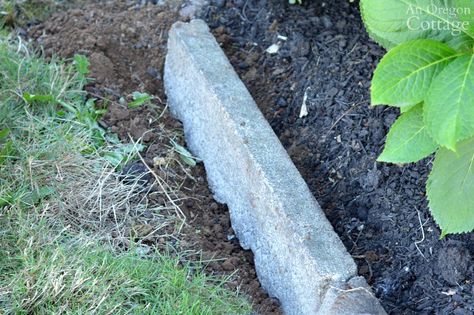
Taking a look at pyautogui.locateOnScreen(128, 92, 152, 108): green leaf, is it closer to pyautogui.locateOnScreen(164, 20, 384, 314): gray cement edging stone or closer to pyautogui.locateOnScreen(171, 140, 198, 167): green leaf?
pyautogui.locateOnScreen(164, 20, 384, 314): gray cement edging stone

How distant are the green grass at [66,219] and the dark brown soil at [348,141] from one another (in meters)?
0.53

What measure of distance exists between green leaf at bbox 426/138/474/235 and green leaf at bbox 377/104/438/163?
0.11m

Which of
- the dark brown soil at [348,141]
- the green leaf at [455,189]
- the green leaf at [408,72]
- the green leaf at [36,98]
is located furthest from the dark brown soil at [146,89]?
the green leaf at [408,72]

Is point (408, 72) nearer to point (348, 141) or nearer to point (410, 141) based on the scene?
point (410, 141)

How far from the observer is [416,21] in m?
2.36

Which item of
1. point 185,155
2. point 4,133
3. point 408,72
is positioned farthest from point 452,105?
point 4,133

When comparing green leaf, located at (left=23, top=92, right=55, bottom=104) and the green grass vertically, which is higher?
green leaf, located at (left=23, top=92, right=55, bottom=104)

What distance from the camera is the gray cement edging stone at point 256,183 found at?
268cm

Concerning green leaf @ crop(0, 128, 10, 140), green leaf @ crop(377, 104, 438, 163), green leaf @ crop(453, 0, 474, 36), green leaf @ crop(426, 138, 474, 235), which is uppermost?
green leaf @ crop(453, 0, 474, 36)

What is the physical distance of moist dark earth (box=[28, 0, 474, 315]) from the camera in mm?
2828

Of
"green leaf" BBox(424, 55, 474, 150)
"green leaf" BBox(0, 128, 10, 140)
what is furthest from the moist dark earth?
"green leaf" BBox(424, 55, 474, 150)

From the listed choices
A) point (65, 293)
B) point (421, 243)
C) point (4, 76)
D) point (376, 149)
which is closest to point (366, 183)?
point (376, 149)

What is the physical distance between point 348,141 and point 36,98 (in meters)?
1.29

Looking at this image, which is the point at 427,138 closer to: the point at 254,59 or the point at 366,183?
the point at 366,183
